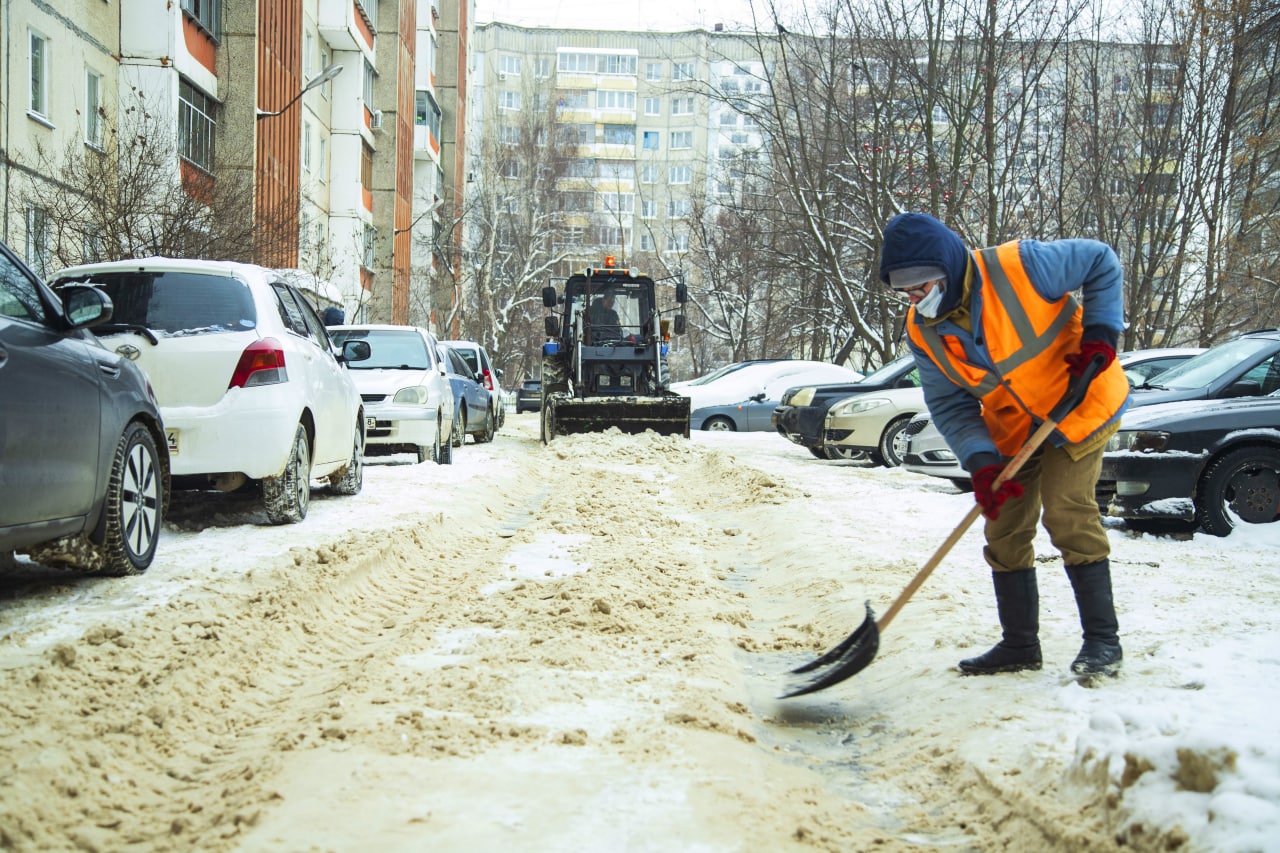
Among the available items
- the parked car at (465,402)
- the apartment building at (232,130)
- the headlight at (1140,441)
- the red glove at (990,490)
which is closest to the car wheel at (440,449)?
the parked car at (465,402)

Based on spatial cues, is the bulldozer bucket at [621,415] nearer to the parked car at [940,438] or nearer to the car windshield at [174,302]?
the parked car at [940,438]

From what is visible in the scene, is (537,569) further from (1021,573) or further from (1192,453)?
(1192,453)

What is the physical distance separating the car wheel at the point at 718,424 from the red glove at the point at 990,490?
21.4 metres

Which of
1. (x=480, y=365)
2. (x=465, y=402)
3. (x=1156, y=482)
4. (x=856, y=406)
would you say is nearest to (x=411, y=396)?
(x=465, y=402)

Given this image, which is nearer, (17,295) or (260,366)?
(17,295)

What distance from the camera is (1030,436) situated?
479 cm

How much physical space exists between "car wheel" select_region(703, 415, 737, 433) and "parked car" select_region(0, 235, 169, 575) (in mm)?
19811

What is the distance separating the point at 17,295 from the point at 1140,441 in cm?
731

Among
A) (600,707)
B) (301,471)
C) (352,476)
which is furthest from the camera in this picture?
(352,476)

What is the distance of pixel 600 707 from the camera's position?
427 cm

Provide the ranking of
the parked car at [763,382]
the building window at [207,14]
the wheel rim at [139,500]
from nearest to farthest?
1. the wheel rim at [139,500]
2. the building window at [207,14]
3. the parked car at [763,382]

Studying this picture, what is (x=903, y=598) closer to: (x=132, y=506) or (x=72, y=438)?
(x=72, y=438)

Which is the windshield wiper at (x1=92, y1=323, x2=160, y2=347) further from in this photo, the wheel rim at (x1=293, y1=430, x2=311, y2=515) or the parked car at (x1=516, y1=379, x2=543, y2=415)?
the parked car at (x1=516, y1=379, x2=543, y2=415)

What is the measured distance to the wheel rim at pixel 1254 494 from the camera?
8781 millimetres
